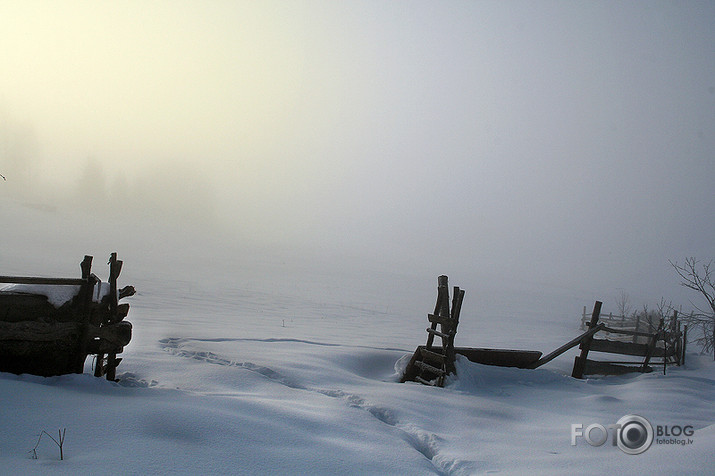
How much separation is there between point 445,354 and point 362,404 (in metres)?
2.93

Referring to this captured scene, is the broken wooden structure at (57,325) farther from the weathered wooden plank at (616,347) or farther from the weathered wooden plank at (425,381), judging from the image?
the weathered wooden plank at (616,347)

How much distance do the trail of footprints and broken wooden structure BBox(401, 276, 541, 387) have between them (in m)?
2.55

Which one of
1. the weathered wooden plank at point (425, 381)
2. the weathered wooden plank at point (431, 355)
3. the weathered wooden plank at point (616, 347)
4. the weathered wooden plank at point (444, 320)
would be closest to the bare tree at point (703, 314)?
the weathered wooden plank at point (616, 347)

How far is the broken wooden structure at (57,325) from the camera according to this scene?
596 cm

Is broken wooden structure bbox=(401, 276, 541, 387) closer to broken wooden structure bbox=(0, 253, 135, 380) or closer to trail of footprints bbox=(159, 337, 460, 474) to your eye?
trail of footprints bbox=(159, 337, 460, 474)

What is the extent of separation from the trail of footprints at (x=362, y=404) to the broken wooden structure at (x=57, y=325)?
→ 261 centimetres

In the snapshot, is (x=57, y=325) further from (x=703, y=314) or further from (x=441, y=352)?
(x=703, y=314)

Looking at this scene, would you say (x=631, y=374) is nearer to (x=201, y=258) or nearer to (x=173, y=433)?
(x=173, y=433)

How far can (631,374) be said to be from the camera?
1120 cm

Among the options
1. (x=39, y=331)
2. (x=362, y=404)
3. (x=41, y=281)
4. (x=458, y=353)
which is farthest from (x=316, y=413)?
(x=458, y=353)

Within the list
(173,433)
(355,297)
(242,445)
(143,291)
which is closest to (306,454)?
(242,445)

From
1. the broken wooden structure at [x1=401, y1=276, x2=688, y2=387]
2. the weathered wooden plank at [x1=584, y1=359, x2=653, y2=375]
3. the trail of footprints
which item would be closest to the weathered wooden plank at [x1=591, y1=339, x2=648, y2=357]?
the broken wooden structure at [x1=401, y1=276, x2=688, y2=387]

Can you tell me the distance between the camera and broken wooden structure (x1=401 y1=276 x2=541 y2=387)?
946 centimetres

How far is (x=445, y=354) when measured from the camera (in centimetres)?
948
